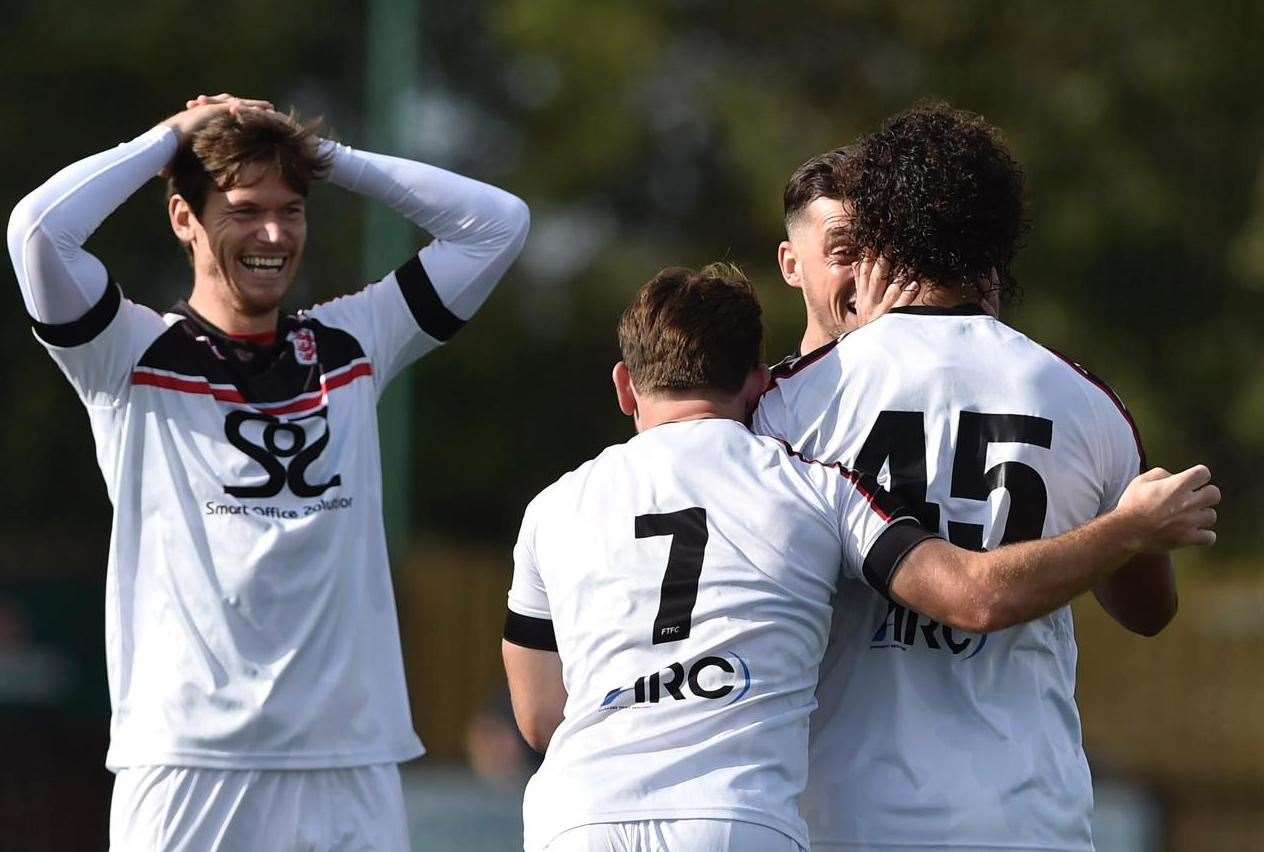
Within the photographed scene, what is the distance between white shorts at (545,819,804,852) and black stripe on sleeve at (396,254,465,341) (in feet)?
6.05

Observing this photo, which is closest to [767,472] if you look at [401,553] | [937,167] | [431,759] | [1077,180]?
[937,167]

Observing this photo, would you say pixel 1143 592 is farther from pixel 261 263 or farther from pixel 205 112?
pixel 205 112

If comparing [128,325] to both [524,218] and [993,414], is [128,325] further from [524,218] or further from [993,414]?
[993,414]

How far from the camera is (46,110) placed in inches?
784

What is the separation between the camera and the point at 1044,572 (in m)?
3.23

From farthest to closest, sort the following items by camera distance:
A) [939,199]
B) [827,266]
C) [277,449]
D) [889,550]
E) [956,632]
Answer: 1. [277,449]
2. [827,266]
3. [939,199]
4. [956,632]
5. [889,550]

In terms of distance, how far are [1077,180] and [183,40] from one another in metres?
9.71

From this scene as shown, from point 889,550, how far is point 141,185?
7.07 feet

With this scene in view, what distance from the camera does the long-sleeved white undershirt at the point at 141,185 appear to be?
4.27 metres

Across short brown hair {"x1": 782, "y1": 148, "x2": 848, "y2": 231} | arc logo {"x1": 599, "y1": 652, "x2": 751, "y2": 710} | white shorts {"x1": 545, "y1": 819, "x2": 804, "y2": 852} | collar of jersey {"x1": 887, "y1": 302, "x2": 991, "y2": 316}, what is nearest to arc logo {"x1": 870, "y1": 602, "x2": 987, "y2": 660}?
arc logo {"x1": 599, "y1": 652, "x2": 751, "y2": 710}

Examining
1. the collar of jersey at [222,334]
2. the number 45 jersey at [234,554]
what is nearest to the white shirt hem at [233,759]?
the number 45 jersey at [234,554]

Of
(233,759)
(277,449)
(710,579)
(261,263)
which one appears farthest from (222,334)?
(710,579)

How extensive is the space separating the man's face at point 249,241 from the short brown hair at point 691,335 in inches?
51.8

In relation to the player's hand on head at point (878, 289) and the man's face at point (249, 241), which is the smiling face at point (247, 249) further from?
the player's hand on head at point (878, 289)
